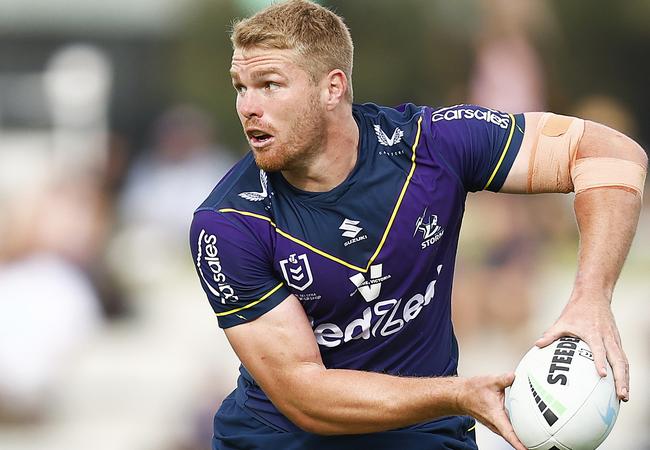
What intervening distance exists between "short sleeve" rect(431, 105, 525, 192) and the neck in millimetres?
392

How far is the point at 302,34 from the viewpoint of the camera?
4.89 metres

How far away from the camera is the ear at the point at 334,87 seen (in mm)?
5000

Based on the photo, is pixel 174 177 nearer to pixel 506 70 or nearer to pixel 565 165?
pixel 506 70

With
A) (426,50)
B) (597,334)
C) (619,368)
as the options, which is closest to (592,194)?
(597,334)

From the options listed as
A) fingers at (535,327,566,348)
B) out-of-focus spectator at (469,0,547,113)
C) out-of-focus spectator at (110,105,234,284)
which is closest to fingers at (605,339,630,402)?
fingers at (535,327,566,348)

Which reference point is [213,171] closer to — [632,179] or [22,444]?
[22,444]

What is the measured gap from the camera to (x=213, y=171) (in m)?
12.2

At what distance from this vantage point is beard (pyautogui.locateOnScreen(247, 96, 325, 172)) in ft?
15.9

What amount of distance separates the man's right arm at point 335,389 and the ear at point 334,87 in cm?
83

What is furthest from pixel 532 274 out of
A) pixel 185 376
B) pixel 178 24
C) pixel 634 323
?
pixel 178 24

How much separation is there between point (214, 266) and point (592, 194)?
5.07ft

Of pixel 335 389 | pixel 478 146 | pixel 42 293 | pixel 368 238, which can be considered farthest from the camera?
pixel 42 293

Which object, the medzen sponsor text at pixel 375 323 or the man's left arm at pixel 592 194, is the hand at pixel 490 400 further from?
the medzen sponsor text at pixel 375 323

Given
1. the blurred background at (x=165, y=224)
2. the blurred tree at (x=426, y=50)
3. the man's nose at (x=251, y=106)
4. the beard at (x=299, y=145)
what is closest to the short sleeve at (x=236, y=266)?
the beard at (x=299, y=145)
